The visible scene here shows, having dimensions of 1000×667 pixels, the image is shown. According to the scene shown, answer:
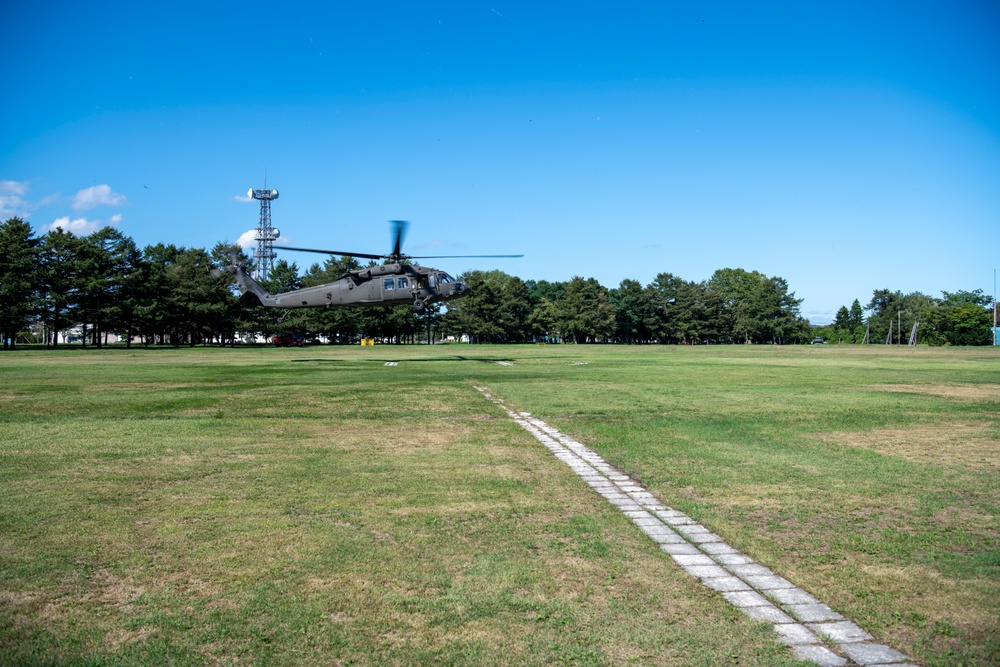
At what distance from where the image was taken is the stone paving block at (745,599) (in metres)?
4.22

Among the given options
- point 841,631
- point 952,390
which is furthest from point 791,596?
point 952,390

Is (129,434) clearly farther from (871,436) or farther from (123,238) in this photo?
(123,238)

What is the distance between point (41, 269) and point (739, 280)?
13694 cm

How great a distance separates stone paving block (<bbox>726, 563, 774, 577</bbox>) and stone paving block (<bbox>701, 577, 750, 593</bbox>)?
0.13 m

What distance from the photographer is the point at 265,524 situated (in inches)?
228

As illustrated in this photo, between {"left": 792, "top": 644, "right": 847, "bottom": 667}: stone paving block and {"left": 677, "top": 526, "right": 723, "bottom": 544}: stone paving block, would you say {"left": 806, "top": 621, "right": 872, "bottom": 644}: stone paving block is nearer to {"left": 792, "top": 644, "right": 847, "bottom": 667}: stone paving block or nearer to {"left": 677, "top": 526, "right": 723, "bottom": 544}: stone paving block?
{"left": 792, "top": 644, "right": 847, "bottom": 667}: stone paving block

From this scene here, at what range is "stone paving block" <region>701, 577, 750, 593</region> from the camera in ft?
14.7

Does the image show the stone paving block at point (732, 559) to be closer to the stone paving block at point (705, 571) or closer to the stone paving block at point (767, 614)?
the stone paving block at point (705, 571)

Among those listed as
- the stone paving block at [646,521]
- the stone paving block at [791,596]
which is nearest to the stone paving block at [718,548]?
the stone paving block at [646,521]

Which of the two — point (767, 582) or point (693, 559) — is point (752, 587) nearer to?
point (767, 582)

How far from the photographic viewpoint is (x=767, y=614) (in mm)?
4074

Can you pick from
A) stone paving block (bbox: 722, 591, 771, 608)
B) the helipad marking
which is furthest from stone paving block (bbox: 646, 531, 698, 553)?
stone paving block (bbox: 722, 591, 771, 608)

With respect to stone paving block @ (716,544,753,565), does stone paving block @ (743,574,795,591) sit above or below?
below

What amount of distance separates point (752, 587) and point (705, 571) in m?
0.38
